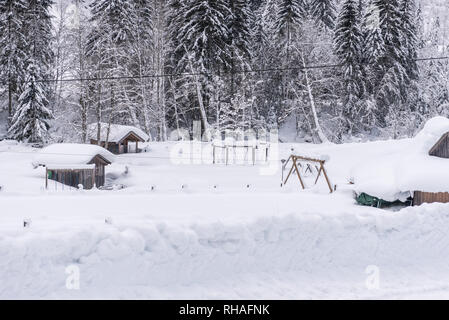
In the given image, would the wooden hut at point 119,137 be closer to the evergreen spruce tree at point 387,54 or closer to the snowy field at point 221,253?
the snowy field at point 221,253

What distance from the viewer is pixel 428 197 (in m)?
13.6

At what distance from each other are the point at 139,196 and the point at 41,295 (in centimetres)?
729

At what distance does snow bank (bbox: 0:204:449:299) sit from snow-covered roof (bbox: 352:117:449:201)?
4076mm

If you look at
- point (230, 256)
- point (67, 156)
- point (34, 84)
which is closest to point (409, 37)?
point (67, 156)

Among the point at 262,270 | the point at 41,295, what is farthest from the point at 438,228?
the point at 41,295

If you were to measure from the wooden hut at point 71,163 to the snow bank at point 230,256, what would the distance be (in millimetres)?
14519

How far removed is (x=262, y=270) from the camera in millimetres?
8016

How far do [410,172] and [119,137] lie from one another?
25.7 m

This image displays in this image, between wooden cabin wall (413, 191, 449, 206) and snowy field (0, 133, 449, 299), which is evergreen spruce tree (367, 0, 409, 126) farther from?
snowy field (0, 133, 449, 299)

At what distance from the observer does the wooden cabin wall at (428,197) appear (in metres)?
13.6

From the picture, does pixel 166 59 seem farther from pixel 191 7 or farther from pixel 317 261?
pixel 317 261

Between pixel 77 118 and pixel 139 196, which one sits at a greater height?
pixel 77 118

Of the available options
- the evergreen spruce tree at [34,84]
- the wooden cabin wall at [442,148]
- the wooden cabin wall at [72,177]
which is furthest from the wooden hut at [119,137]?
the wooden cabin wall at [442,148]

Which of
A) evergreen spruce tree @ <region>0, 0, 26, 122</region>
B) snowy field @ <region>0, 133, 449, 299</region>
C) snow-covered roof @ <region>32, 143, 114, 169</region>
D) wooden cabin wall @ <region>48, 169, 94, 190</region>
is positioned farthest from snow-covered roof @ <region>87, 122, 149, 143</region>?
snowy field @ <region>0, 133, 449, 299</region>
